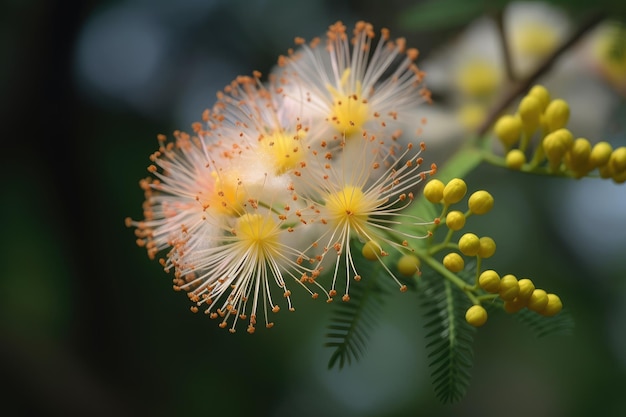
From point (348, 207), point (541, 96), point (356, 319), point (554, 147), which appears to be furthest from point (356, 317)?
point (541, 96)

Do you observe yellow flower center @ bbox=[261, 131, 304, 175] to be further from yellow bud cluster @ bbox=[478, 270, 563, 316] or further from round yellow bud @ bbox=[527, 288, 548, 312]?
round yellow bud @ bbox=[527, 288, 548, 312]

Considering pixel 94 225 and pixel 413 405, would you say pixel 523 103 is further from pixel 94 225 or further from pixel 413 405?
pixel 413 405

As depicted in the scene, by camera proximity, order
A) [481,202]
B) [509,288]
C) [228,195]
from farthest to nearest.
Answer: [228,195] → [481,202] → [509,288]

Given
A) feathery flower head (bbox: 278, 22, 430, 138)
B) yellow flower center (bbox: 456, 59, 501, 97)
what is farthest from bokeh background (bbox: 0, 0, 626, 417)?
feathery flower head (bbox: 278, 22, 430, 138)

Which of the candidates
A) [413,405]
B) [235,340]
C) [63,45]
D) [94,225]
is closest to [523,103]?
[94,225]

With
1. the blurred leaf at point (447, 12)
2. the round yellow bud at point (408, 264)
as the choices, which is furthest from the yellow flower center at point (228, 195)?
the blurred leaf at point (447, 12)

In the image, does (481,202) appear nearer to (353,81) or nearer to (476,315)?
(476,315)
